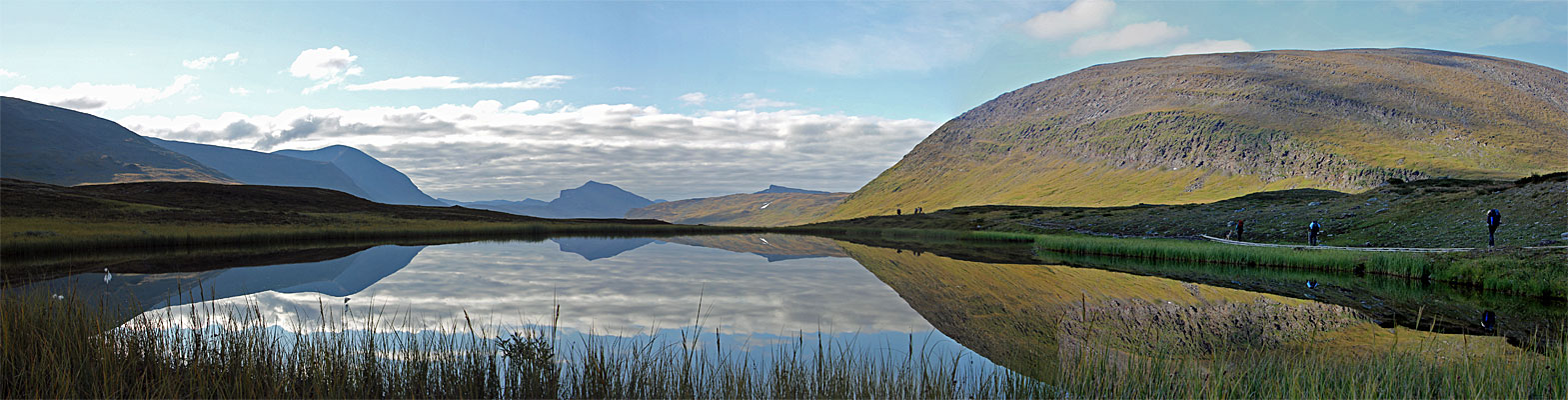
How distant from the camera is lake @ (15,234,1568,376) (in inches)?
439

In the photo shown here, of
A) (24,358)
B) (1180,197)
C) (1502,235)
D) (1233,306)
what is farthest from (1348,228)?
(1180,197)

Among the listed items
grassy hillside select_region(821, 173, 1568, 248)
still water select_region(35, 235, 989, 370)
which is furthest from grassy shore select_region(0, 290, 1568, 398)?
grassy hillside select_region(821, 173, 1568, 248)

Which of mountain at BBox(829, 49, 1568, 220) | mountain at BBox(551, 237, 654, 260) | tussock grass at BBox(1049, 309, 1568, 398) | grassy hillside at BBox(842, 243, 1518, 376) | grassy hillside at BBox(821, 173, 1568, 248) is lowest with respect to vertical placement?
grassy hillside at BBox(842, 243, 1518, 376)

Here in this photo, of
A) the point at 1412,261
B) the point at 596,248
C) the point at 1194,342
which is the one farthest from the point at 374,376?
the point at 596,248

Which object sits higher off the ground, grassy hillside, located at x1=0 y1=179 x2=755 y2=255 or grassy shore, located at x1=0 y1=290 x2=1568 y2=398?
grassy hillside, located at x1=0 y1=179 x2=755 y2=255

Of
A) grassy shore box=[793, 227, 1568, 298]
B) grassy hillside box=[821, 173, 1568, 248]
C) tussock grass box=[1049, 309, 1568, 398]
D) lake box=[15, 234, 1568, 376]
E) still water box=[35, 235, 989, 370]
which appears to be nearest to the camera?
tussock grass box=[1049, 309, 1568, 398]

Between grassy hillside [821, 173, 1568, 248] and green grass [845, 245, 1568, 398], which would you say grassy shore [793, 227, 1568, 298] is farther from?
green grass [845, 245, 1568, 398]

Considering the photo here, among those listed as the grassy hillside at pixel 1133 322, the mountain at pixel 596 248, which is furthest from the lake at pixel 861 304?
the mountain at pixel 596 248

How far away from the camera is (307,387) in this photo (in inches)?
267

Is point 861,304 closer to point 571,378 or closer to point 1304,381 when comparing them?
point 571,378

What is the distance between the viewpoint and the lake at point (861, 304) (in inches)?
→ 439

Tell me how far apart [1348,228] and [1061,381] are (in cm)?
4137

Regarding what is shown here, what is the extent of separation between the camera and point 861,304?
53.0 feet

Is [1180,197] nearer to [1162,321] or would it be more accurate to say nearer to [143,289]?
[1162,321]
